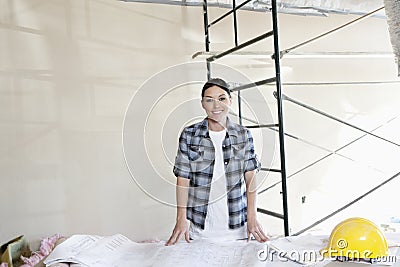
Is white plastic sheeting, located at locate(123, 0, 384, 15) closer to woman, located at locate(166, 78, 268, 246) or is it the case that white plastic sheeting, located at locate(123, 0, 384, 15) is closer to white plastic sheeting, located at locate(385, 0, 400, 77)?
woman, located at locate(166, 78, 268, 246)

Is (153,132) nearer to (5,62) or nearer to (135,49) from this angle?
(135,49)

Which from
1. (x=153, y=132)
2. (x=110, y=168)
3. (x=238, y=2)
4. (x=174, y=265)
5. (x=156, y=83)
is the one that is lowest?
(x=174, y=265)

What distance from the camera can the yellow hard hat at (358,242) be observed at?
118 centimetres

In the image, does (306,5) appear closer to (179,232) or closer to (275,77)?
(275,77)

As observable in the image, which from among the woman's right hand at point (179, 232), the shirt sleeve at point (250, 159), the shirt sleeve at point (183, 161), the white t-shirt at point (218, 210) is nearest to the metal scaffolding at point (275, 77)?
the shirt sleeve at point (250, 159)

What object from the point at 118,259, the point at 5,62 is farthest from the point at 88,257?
the point at 5,62

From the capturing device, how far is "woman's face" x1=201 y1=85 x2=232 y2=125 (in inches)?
68.2

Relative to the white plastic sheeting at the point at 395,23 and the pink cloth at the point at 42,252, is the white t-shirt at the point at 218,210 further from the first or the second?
the pink cloth at the point at 42,252

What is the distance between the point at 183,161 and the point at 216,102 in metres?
0.27

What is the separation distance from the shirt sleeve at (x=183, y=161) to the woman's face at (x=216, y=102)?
138 mm

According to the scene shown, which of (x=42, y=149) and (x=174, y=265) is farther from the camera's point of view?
(x=42, y=149)

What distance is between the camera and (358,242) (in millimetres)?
1185

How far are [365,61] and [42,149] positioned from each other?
7.50ft

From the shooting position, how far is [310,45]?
313cm
